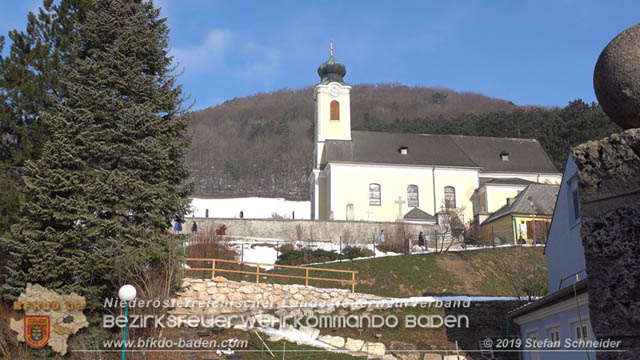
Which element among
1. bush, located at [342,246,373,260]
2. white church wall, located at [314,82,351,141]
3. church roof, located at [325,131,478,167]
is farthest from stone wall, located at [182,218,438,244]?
white church wall, located at [314,82,351,141]

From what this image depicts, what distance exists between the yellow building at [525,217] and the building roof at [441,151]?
9.38 metres

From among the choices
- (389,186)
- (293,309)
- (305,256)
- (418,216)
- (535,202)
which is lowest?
(293,309)

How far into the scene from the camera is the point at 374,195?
43062mm

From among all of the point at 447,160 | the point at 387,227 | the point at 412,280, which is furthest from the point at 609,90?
the point at 447,160

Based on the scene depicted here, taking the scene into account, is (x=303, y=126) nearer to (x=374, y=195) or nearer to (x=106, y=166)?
(x=374, y=195)

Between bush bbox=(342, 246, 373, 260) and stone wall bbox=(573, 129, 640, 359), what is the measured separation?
23.6 m

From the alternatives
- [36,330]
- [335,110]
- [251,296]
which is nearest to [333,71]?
[335,110]

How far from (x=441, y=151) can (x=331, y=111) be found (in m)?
9.87

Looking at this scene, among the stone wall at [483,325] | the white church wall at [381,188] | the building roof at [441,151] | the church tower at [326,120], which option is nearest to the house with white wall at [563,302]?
the stone wall at [483,325]

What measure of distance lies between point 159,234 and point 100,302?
2.14m

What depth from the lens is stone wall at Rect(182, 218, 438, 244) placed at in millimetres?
33281

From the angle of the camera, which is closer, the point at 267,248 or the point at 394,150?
the point at 267,248

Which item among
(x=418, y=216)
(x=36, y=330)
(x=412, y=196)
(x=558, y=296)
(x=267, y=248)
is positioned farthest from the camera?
(x=412, y=196)

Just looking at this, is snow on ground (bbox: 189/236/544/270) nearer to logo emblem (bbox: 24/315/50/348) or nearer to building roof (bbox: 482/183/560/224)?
building roof (bbox: 482/183/560/224)
